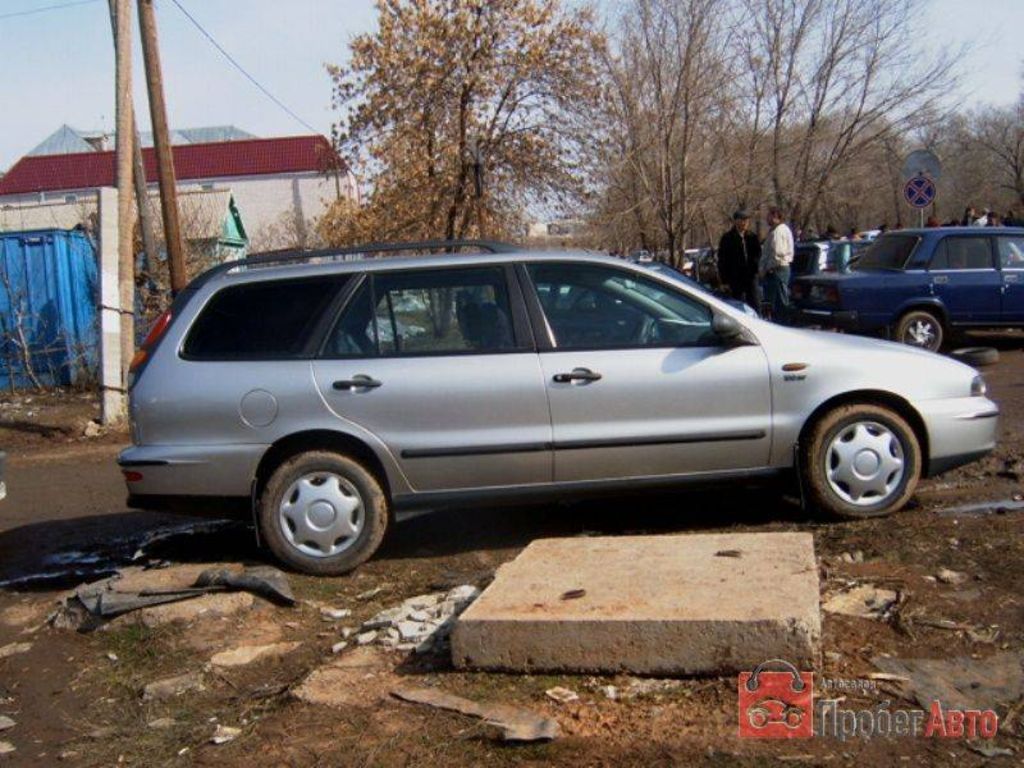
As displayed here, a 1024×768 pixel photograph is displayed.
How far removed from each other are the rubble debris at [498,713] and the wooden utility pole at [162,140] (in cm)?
1003

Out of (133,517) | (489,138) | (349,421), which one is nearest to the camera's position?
(349,421)

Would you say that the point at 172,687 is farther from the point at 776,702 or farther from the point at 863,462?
the point at 863,462

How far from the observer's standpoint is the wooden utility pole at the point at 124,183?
1211 centimetres

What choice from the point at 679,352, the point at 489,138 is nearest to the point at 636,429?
the point at 679,352

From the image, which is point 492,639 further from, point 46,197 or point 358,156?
point 46,197

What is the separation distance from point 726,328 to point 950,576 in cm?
171

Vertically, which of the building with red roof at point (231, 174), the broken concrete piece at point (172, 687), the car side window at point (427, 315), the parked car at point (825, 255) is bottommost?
the broken concrete piece at point (172, 687)

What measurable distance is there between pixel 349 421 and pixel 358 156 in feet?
46.9

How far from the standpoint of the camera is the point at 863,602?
4695mm

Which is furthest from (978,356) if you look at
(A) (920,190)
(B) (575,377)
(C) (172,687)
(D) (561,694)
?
(C) (172,687)

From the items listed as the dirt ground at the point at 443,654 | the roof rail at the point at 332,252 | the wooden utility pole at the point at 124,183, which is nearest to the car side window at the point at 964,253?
the dirt ground at the point at 443,654

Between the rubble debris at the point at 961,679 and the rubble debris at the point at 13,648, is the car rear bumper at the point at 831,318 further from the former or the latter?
the rubble debris at the point at 13,648

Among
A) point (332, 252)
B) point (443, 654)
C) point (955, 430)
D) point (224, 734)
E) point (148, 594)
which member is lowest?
point (224, 734)

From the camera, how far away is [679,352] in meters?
5.88
